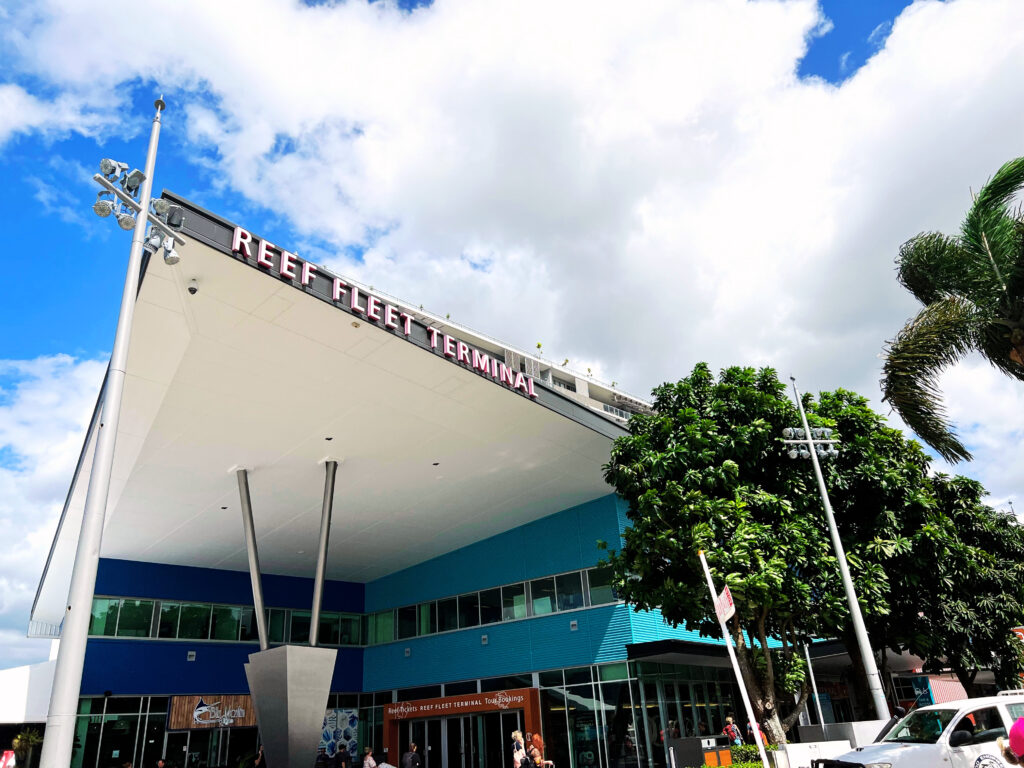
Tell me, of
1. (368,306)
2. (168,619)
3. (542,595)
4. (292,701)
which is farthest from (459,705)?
(368,306)

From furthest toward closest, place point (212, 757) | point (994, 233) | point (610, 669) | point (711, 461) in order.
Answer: point (212, 757) → point (610, 669) → point (711, 461) → point (994, 233)

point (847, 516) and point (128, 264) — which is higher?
point (128, 264)

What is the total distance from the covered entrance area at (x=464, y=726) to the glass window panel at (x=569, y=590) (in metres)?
2.88

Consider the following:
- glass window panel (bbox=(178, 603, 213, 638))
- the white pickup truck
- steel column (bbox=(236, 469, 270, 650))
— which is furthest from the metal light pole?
glass window panel (bbox=(178, 603, 213, 638))

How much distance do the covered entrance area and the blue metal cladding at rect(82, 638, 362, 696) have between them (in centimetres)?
373

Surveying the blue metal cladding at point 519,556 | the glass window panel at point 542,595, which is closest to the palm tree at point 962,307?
the blue metal cladding at point 519,556

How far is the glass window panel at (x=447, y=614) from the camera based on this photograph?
86.2ft

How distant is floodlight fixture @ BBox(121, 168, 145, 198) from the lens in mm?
9289

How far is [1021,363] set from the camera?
10.8 meters

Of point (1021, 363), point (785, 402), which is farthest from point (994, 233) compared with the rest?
point (785, 402)

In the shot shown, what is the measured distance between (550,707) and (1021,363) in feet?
53.6

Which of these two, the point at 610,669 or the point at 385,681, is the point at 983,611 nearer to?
the point at 610,669

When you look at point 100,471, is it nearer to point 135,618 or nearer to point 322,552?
point 322,552

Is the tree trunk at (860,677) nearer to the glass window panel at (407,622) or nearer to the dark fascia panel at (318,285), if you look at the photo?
the dark fascia panel at (318,285)
